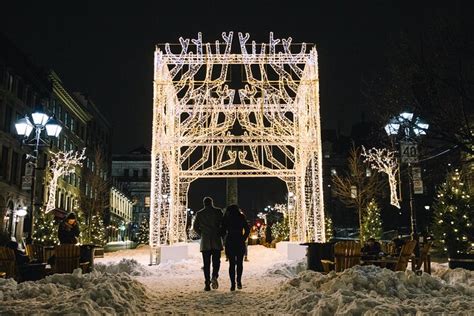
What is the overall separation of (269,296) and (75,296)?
12.5 ft

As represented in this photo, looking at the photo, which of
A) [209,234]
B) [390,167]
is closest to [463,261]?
[209,234]

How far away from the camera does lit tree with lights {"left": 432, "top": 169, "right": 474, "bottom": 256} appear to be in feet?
74.9

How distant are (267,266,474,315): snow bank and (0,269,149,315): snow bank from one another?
249 cm

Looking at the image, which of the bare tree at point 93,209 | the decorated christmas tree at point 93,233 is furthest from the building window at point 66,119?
the decorated christmas tree at point 93,233

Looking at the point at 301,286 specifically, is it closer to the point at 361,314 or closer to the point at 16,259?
the point at 361,314

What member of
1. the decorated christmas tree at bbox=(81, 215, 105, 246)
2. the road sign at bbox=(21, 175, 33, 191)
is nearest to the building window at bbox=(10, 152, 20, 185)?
the decorated christmas tree at bbox=(81, 215, 105, 246)

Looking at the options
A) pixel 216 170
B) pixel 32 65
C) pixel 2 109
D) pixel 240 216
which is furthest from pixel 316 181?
pixel 32 65

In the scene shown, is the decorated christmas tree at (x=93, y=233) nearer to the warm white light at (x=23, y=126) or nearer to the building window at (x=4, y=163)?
the building window at (x=4, y=163)

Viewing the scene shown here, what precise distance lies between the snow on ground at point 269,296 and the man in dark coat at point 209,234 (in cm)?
45

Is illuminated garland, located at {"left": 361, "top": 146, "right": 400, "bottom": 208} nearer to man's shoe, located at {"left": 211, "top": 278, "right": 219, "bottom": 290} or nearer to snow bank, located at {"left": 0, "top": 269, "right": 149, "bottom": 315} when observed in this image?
man's shoe, located at {"left": 211, "top": 278, "right": 219, "bottom": 290}

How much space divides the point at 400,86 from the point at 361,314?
8599 millimetres

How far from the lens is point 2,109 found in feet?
116

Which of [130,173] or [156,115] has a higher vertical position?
[130,173]

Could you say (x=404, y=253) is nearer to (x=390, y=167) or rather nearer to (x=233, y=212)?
(x=233, y=212)
